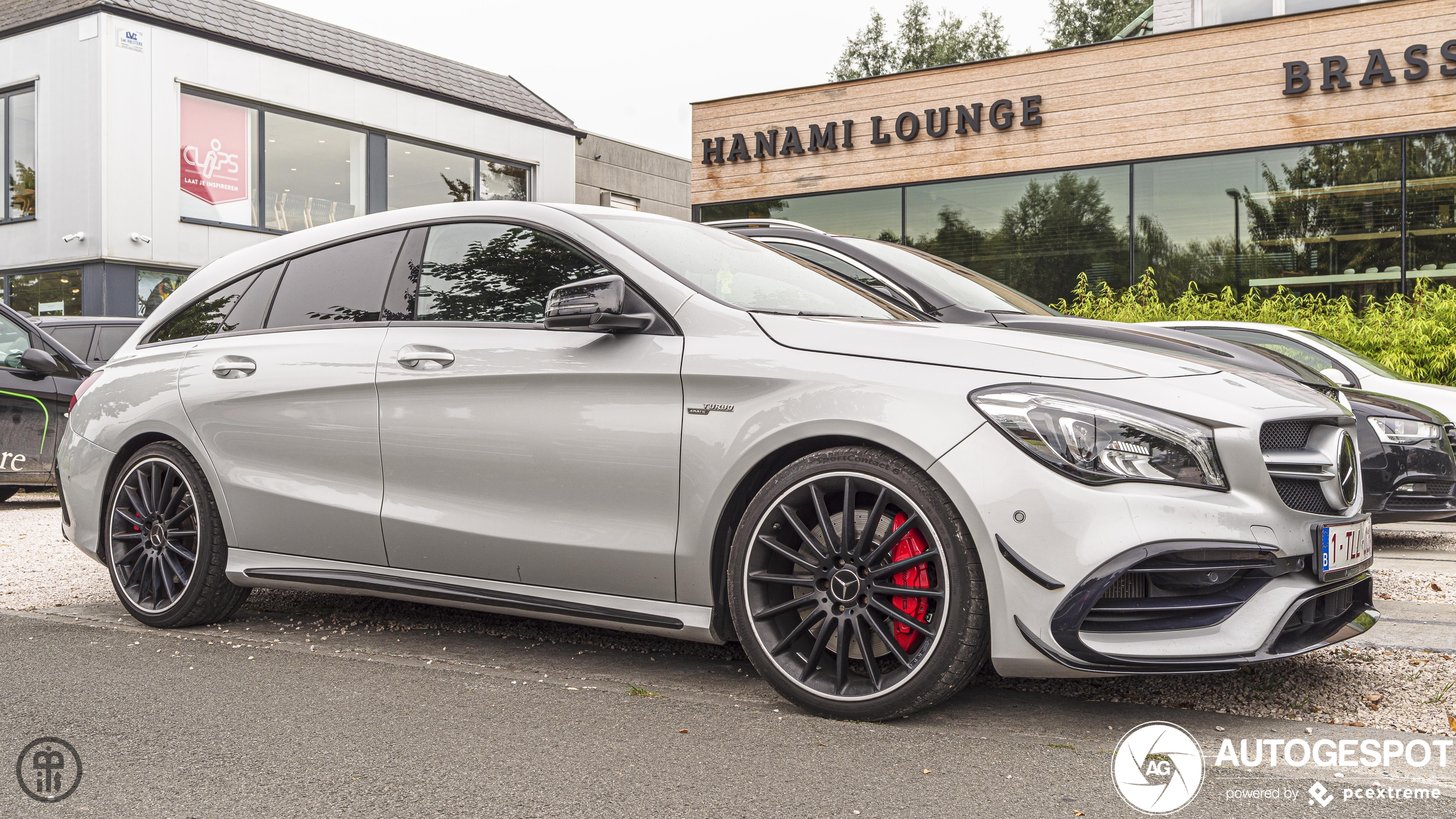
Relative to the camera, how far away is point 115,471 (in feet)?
16.4

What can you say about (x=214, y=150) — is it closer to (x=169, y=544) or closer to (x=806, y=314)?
(x=169, y=544)

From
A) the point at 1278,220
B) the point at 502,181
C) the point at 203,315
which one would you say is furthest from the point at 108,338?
the point at 502,181

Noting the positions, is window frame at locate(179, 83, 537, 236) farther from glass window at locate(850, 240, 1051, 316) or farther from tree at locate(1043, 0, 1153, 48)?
tree at locate(1043, 0, 1153, 48)

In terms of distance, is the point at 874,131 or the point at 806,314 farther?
the point at 874,131

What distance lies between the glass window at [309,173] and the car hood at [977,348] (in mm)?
18327

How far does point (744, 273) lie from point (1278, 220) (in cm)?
1189

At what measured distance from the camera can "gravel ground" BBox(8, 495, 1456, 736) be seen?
3.40m

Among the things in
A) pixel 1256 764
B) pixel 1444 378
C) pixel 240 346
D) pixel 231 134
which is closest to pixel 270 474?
pixel 240 346

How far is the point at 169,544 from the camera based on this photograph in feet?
15.7

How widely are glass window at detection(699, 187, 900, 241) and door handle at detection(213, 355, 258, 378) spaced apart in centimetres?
1217

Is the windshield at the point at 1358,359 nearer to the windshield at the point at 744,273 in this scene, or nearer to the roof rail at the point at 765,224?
the roof rail at the point at 765,224

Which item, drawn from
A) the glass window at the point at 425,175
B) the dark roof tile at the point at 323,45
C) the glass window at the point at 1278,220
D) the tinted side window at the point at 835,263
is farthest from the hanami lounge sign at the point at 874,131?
the tinted side window at the point at 835,263

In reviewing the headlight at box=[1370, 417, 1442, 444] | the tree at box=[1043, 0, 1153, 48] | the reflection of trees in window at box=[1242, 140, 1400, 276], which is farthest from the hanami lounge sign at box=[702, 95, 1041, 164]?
the tree at box=[1043, 0, 1153, 48]

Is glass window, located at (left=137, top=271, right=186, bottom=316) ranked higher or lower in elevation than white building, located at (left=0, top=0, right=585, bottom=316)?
lower
